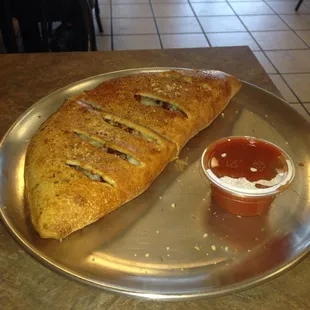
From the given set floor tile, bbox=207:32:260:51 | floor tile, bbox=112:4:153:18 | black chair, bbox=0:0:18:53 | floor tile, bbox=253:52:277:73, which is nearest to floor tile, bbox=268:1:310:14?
floor tile, bbox=207:32:260:51

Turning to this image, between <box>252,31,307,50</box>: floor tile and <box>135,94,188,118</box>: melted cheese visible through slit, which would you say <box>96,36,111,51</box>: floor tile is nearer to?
<box>252,31,307,50</box>: floor tile

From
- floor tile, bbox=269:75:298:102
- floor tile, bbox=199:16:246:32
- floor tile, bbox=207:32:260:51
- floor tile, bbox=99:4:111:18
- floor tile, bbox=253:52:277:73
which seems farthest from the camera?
floor tile, bbox=99:4:111:18

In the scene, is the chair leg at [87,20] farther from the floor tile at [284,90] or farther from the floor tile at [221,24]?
the floor tile at [221,24]

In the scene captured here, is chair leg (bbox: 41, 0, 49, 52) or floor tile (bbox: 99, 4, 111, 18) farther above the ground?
chair leg (bbox: 41, 0, 49, 52)

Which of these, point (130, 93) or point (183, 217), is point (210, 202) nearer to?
point (183, 217)

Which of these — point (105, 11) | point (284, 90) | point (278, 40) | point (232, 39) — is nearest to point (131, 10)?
point (105, 11)

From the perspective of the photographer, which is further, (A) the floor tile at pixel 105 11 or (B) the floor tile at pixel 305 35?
(A) the floor tile at pixel 105 11

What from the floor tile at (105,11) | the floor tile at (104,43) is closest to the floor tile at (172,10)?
the floor tile at (105,11)
